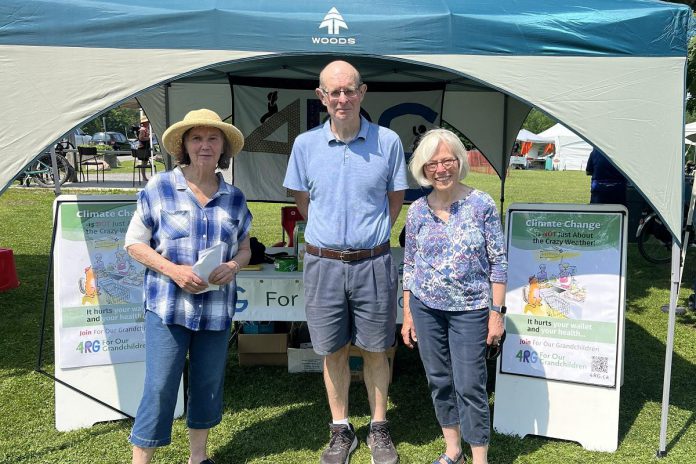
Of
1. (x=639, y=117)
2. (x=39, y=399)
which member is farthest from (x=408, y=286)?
(x=39, y=399)

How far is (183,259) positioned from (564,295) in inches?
79.1

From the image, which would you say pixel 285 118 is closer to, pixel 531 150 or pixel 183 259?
pixel 183 259

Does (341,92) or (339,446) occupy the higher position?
(341,92)

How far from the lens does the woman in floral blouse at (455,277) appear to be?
8.54ft

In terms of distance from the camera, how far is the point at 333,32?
294cm

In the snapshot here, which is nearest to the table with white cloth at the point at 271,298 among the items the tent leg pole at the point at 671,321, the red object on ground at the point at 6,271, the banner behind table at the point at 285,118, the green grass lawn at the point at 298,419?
the green grass lawn at the point at 298,419

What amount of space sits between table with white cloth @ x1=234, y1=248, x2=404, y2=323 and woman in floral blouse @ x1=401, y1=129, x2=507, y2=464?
3.21 feet

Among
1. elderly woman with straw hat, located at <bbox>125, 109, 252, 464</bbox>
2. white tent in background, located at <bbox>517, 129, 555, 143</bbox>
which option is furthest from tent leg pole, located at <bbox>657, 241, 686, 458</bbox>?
white tent in background, located at <bbox>517, 129, 555, 143</bbox>

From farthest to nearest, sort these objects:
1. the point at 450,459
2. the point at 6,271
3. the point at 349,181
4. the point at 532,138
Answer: the point at 532,138
the point at 6,271
the point at 450,459
the point at 349,181

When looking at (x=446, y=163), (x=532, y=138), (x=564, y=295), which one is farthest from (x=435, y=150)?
(x=532, y=138)

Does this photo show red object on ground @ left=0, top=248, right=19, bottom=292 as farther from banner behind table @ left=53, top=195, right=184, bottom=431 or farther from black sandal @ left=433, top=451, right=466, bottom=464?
black sandal @ left=433, top=451, right=466, bottom=464

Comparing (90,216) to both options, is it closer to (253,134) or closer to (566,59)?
(566,59)

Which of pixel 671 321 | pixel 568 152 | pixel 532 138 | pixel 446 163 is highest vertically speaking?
pixel 532 138

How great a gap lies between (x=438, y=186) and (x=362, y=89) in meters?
0.56
